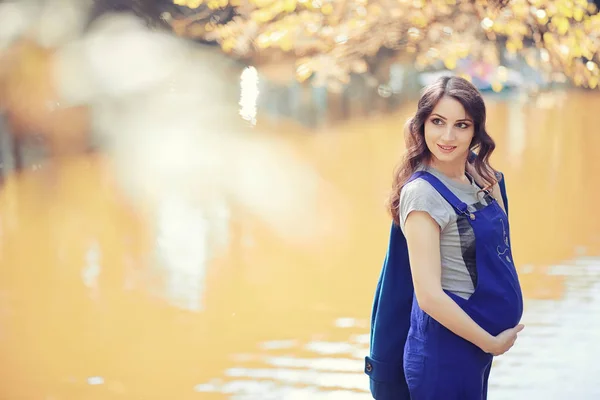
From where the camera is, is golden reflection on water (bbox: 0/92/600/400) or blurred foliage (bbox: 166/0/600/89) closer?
golden reflection on water (bbox: 0/92/600/400)

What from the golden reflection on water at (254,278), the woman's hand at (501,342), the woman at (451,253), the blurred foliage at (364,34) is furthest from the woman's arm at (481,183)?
the blurred foliage at (364,34)

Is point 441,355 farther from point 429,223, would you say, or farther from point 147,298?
point 147,298

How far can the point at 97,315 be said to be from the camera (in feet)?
9.95

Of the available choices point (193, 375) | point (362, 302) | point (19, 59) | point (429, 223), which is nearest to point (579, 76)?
point (362, 302)

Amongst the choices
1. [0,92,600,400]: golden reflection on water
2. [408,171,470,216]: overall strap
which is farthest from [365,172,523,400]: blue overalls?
[0,92,600,400]: golden reflection on water

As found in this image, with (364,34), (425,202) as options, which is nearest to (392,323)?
(425,202)

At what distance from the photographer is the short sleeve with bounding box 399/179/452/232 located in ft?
3.68

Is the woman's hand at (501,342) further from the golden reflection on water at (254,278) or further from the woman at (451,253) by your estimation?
the golden reflection on water at (254,278)

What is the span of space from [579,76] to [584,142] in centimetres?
90

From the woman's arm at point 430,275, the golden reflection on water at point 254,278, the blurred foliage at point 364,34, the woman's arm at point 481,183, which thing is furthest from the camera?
the blurred foliage at point 364,34

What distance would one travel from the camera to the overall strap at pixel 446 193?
1146 mm

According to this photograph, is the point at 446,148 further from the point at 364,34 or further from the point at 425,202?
the point at 364,34

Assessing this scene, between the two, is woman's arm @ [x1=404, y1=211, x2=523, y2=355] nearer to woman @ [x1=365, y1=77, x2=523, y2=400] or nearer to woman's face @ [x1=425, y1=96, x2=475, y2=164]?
woman @ [x1=365, y1=77, x2=523, y2=400]

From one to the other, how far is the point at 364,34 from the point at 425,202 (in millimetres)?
2404
